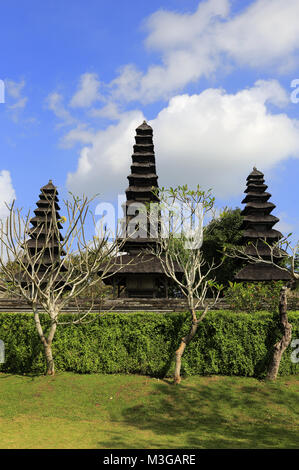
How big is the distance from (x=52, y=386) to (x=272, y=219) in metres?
31.3

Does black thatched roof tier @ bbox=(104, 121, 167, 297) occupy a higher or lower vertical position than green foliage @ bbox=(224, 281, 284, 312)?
higher

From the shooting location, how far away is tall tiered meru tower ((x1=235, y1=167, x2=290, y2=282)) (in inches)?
1298

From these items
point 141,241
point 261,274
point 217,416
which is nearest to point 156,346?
point 217,416

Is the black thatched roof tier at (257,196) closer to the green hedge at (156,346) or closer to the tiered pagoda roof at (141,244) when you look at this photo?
the tiered pagoda roof at (141,244)

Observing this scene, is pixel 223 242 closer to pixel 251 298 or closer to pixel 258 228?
pixel 258 228

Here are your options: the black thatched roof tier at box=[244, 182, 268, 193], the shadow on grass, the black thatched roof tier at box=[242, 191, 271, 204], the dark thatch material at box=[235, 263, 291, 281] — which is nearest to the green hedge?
the shadow on grass

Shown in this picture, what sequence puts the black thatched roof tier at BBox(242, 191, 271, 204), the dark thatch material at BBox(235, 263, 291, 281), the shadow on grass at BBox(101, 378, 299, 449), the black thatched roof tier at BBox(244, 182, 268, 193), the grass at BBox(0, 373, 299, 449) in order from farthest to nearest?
the black thatched roof tier at BBox(244, 182, 268, 193) → the black thatched roof tier at BBox(242, 191, 271, 204) → the dark thatch material at BBox(235, 263, 291, 281) → the shadow on grass at BBox(101, 378, 299, 449) → the grass at BBox(0, 373, 299, 449)

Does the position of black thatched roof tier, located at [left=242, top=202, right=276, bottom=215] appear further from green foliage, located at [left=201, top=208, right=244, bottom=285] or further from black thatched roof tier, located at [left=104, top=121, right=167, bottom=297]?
black thatched roof tier, located at [left=104, top=121, right=167, bottom=297]

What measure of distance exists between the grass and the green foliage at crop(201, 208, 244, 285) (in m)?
27.7

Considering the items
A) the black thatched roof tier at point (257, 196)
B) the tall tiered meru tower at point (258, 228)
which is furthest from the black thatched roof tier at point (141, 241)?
the black thatched roof tier at point (257, 196)

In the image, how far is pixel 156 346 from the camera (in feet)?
46.6

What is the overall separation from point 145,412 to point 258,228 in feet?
100

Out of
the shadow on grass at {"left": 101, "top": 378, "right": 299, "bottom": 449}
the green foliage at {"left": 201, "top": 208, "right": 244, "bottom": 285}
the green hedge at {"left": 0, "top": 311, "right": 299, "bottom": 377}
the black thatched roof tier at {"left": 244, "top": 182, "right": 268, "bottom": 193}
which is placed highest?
the black thatched roof tier at {"left": 244, "top": 182, "right": 268, "bottom": 193}
